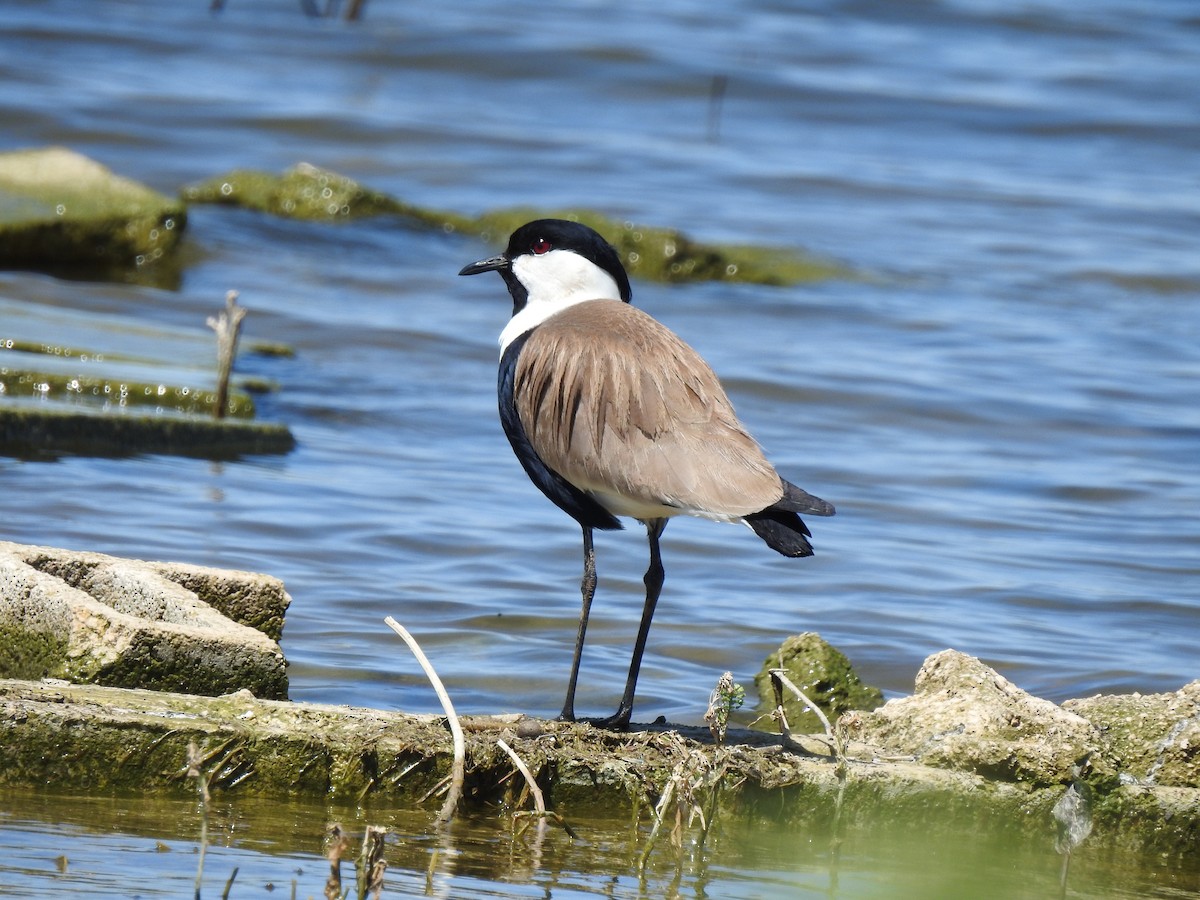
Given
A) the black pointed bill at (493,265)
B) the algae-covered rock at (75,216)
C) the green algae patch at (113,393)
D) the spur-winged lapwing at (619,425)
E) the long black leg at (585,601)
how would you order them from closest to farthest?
the spur-winged lapwing at (619,425), the long black leg at (585,601), the black pointed bill at (493,265), the green algae patch at (113,393), the algae-covered rock at (75,216)

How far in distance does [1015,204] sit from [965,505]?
9789mm

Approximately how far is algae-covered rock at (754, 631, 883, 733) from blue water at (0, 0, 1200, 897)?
1.57ft

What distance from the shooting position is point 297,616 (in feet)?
22.5

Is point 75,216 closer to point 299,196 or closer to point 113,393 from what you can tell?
point 299,196

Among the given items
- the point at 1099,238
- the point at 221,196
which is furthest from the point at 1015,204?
the point at 221,196

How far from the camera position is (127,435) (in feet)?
29.0

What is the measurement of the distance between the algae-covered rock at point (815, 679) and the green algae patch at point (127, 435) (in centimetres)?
410

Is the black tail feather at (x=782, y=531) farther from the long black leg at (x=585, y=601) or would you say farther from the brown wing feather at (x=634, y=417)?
the long black leg at (x=585, y=601)

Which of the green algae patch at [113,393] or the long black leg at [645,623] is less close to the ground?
the long black leg at [645,623]

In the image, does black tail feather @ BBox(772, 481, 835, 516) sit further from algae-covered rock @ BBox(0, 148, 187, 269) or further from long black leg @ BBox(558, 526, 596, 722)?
algae-covered rock @ BBox(0, 148, 187, 269)

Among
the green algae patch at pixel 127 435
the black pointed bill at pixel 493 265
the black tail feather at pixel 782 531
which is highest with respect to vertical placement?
the black pointed bill at pixel 493 265

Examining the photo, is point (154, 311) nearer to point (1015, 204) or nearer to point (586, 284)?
point (586, 284)

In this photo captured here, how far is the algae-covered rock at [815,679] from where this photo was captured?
5.89 metres

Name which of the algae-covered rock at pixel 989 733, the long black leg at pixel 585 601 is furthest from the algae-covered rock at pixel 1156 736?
the long black leg at pixel 585 601
